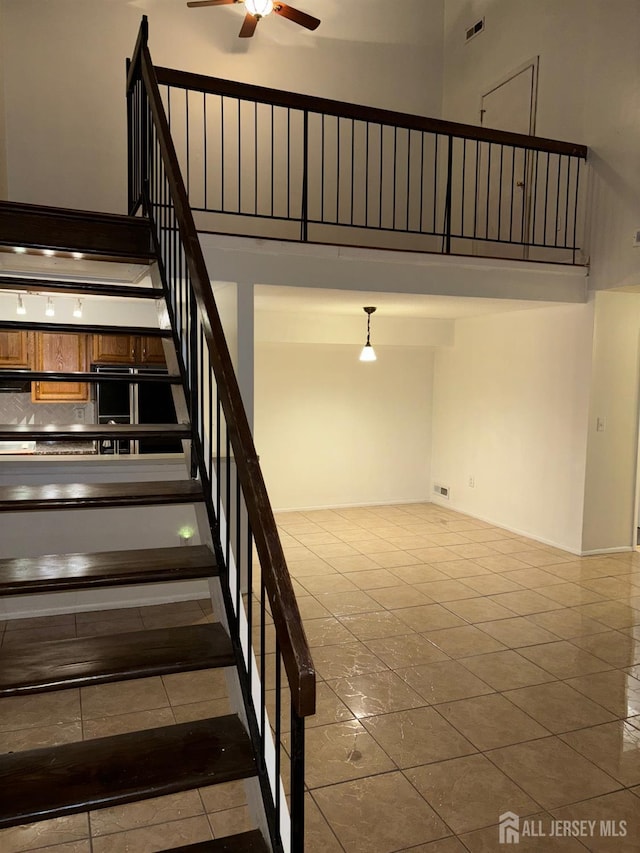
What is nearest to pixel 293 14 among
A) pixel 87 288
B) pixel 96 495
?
pixel 87 288

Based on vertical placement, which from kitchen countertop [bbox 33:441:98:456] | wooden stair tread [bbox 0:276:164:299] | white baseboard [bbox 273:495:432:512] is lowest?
white baseboard [bbox 273:495:432:512]

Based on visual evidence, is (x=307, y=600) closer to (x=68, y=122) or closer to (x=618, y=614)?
(x=618, y=614)

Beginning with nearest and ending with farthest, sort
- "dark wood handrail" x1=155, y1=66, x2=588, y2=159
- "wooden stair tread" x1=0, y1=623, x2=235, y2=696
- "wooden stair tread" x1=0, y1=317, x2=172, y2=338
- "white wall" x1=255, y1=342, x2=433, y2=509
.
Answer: "wooden stair tread" x1=0, y1=623, x2=235, y2=696 < "wooden stair tread" x1=0, y1=317, x2=172, y2=338 < "dark wood handrail" x1=155, y1=66, x2=588, y2=159 < "white wall" x1=255, y1=342, x2=433, y2=509

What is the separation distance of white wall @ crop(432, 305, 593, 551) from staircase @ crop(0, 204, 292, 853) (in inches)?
162

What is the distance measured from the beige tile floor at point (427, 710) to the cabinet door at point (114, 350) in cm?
281

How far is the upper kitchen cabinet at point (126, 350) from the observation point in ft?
21.1

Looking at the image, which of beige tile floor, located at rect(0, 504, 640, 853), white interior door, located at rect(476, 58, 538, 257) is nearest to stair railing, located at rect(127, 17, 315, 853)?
beige tile floor, located at rect(0, 504, 640, 853)

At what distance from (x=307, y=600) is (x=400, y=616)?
664mm

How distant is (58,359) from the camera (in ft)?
20.9

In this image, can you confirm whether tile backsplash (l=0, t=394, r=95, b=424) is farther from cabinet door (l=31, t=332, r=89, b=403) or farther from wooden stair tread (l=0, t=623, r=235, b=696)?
wooden stair tread (l=0, t=623, r=235, b=696)

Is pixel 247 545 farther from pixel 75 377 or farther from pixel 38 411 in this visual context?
pixel 38 411

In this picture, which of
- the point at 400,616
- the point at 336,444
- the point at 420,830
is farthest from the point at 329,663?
the point at 336,444

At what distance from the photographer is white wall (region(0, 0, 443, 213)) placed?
590cm

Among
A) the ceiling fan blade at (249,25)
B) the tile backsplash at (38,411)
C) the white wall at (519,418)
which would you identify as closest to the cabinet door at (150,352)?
the tile backsplash at (38,411)
